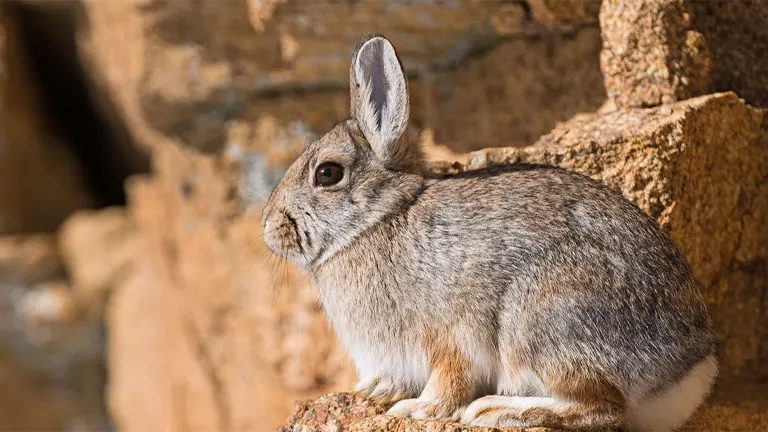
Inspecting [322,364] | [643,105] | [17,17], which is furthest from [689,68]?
[17,17]

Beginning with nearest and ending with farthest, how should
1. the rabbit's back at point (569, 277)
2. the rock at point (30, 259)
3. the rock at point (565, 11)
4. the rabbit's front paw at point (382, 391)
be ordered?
the rabbit's back at point (569, 277), the rabbit's front paw at point (382, 391), the rock at point (565, 11), the rock at point (30, 259)

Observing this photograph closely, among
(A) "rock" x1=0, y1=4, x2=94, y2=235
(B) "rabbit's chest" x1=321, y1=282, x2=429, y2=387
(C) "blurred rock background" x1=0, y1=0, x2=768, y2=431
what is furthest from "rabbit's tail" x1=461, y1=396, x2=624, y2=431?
(A) "rock" x1=0, y1=4, x2=94, y2=235

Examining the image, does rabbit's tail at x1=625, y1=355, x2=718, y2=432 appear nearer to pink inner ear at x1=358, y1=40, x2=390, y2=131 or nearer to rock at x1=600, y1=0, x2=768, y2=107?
rock at x1=600, y1=0, x2=768, y2=107

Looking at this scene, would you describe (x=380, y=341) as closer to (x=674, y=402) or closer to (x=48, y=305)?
(x=674, y=402)

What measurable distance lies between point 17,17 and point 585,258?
18.4 ft

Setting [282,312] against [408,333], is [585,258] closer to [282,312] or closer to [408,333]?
[408,333]

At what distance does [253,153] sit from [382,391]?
6.79 ft

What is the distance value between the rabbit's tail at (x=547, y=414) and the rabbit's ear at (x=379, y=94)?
697 millimetres

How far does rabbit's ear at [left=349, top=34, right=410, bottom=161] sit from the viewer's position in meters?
2.24

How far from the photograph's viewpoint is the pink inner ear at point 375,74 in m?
2.25

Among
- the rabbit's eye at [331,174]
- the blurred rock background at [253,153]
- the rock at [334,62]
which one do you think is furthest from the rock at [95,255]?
the rabbit's eye at [331,174]

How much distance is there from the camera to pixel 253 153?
164 inches

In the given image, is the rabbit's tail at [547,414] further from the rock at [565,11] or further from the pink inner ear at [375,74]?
the rock at [565,11]

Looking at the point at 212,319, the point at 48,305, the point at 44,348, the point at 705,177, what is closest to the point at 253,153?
the point at 212,319
